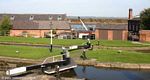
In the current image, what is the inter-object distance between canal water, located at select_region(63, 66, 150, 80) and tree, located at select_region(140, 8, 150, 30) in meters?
→ 38.7

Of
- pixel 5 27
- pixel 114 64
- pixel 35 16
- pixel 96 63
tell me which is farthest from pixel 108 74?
pixel 35 16

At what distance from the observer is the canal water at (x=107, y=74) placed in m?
33.8

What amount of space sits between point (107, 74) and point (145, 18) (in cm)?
4190

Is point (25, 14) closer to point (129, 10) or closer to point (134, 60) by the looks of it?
point (129, 10)

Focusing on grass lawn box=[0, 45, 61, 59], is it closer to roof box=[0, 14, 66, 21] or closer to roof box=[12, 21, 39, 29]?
roof box=[12, 21, 39, 29]

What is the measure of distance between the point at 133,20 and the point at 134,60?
139 ft

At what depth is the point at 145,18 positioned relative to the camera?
7481 centimetres

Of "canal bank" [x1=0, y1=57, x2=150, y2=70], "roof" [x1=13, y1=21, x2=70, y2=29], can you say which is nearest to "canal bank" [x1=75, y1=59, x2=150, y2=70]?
"canal bank" [x1=0, y1=57, x2=150, y2=70]

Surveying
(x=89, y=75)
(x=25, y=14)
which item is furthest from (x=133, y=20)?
(x=89, y=75)

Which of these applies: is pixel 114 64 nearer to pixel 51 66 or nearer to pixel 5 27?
pixel 51 66

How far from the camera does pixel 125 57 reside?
4366 centimetres

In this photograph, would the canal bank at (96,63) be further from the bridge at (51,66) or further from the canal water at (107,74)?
the bridge at (51,66)

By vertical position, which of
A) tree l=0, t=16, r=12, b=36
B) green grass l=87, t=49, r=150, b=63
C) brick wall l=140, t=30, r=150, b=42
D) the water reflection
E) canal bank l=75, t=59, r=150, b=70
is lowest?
the water reflection

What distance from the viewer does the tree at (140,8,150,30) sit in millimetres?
74812
